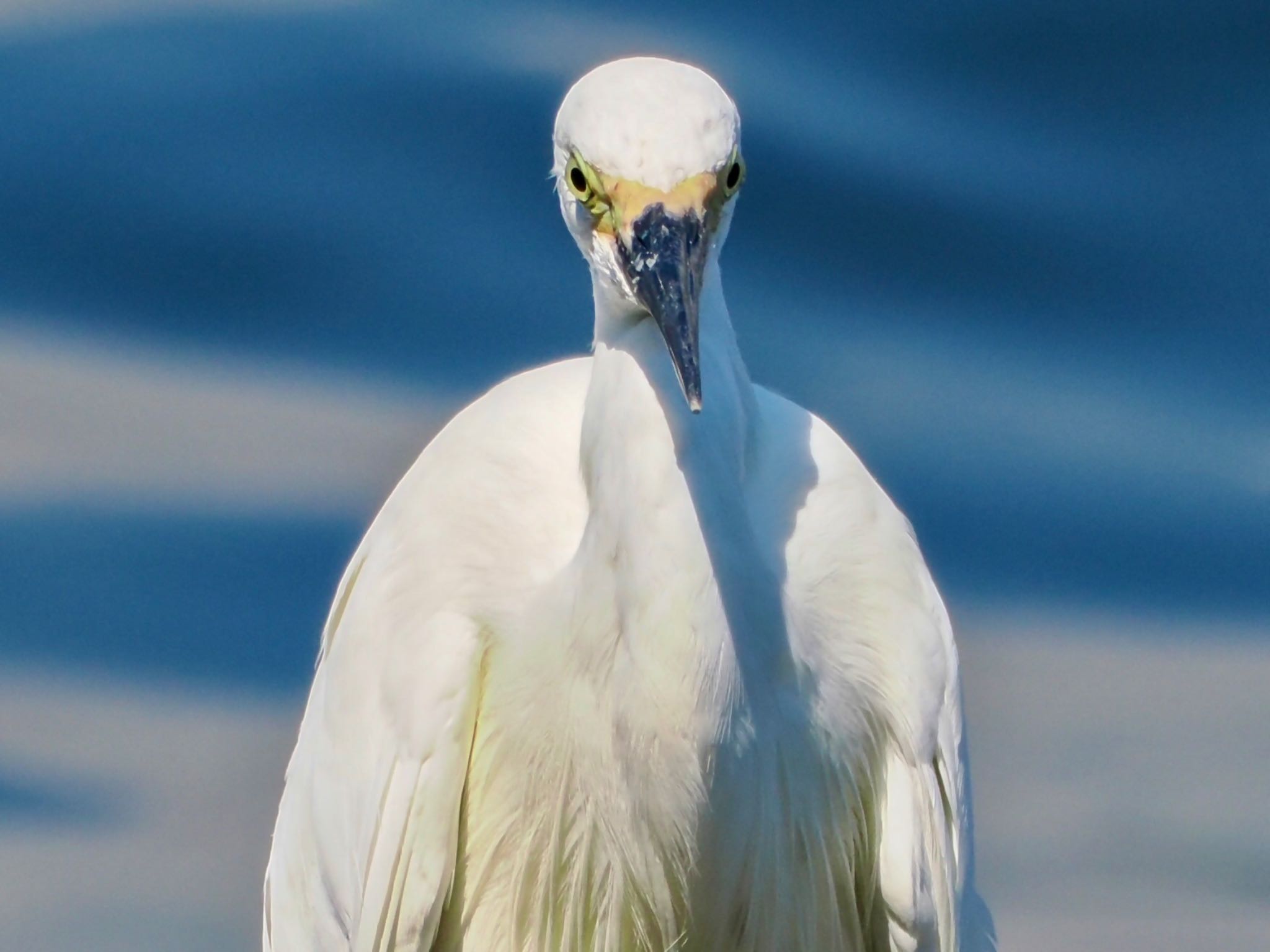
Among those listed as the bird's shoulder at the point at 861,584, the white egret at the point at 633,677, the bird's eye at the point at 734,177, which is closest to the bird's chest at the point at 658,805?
the white egret at the point at 633,677

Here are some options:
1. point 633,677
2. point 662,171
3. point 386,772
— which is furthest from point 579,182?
point 386,772

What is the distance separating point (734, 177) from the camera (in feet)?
6.05

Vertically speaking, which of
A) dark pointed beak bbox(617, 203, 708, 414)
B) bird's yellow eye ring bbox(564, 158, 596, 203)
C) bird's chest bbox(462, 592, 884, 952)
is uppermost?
bird's yellow eye ring bbox(564, 158, 596, 203)

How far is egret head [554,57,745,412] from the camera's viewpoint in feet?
5.62

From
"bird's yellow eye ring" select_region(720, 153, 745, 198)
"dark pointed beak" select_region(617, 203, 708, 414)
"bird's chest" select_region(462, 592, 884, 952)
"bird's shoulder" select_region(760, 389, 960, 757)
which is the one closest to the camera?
"dark pointed beak" select_region(617, 203, 708, 414)

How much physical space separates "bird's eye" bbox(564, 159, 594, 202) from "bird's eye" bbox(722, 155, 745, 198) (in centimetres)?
15

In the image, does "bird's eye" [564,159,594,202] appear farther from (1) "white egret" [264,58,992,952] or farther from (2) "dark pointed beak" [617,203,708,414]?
(2) "dark pointed beak" [617,203,708,414]

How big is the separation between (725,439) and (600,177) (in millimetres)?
322

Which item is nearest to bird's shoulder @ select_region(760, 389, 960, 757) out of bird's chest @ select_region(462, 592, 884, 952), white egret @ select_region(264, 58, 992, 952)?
white egret @ select_region(264, 58, 992, 952)

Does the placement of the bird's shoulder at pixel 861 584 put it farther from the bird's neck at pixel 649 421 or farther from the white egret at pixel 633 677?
the bird's neck at pixel 649 421

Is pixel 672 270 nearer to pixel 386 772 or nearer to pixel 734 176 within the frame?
pixel 734 176

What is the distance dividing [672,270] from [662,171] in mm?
106

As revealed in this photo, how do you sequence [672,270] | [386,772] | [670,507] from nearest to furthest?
[672,270], [670,507], [386,772]

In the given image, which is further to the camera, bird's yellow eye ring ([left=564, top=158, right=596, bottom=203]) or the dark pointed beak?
bird's yellow eye ring ([left=564, top=158, right=596, bottom=203])
